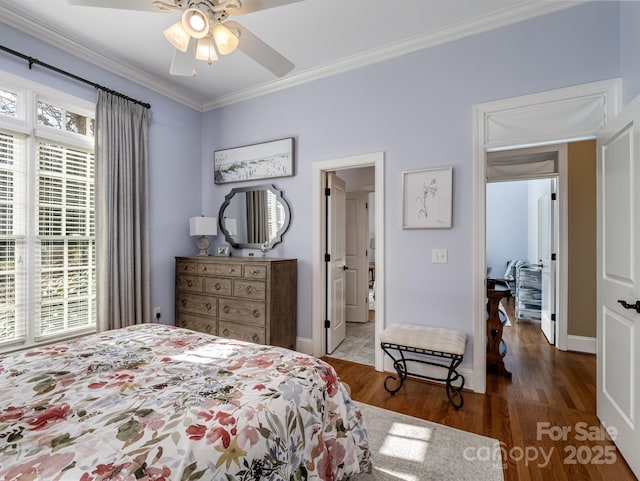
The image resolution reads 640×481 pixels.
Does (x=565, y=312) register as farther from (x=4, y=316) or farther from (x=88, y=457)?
(x=4, y=316)

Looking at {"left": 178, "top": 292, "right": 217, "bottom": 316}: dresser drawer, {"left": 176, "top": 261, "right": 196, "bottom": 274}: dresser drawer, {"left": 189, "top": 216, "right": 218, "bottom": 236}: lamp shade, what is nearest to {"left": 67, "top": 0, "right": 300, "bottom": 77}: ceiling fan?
{"left": 189, "top": 216, "right": 218, "bottom": 236}: lamp shade

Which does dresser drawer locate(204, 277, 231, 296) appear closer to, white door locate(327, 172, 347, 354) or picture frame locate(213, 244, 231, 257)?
picture frame locate(213, 244, 231, 257)

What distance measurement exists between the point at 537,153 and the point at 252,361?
13.3ft

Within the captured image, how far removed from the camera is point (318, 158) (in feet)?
11.1

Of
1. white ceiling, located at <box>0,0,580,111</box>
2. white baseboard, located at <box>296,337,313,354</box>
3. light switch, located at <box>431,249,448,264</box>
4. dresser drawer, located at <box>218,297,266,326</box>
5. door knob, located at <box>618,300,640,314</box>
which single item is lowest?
white baseboard, located at <box>296,337,313,354</box>

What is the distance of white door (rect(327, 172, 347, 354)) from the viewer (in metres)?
3.48

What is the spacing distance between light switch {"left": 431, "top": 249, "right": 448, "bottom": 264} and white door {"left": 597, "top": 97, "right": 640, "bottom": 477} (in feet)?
3.33

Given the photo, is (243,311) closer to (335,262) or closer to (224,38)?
(335,262)

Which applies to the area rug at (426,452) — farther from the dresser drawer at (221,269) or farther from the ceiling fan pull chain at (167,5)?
the ceiling fan pull chain at (167,5)

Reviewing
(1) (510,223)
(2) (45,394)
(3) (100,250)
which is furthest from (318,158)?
(1) (510,223)

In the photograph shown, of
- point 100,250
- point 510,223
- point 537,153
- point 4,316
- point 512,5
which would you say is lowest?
point 4,316

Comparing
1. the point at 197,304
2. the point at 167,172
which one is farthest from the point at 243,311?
the point at 167,172

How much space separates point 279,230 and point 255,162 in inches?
35.3

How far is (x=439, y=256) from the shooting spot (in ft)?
9.05
